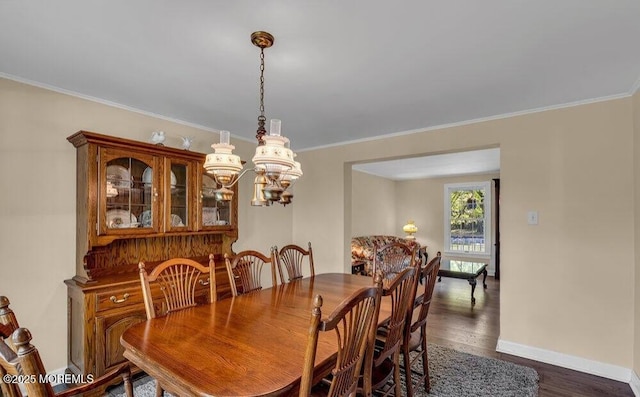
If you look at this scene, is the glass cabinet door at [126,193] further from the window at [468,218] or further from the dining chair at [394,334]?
the window at [468,218]

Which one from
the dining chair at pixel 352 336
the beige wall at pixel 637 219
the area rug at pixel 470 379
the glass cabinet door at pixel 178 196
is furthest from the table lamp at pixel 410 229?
the dining chair at pixel 352 336

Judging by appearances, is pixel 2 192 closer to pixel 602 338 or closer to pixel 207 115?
pixel 207 115

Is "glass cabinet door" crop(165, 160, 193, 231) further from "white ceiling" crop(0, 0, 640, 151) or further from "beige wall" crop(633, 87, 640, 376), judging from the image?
"beige wall" crop(633, 87, 640, 376)

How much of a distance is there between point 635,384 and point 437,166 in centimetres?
425

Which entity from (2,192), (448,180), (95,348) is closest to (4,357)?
(95,348)

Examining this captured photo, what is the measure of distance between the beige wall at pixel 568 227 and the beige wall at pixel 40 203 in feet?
11.7

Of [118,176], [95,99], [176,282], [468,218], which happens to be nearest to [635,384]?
[176,282]

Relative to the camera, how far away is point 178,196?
2.92 m

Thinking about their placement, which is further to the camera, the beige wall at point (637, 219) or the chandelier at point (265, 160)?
the beige wall at point (637, 219)

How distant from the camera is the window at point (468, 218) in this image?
702 cm

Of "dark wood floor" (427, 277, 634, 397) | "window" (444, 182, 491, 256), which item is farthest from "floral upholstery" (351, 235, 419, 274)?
"window" (444, 182, 491, 256)

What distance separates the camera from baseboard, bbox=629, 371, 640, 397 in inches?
89.6

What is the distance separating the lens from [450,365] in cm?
269

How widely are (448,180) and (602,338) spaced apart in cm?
525
